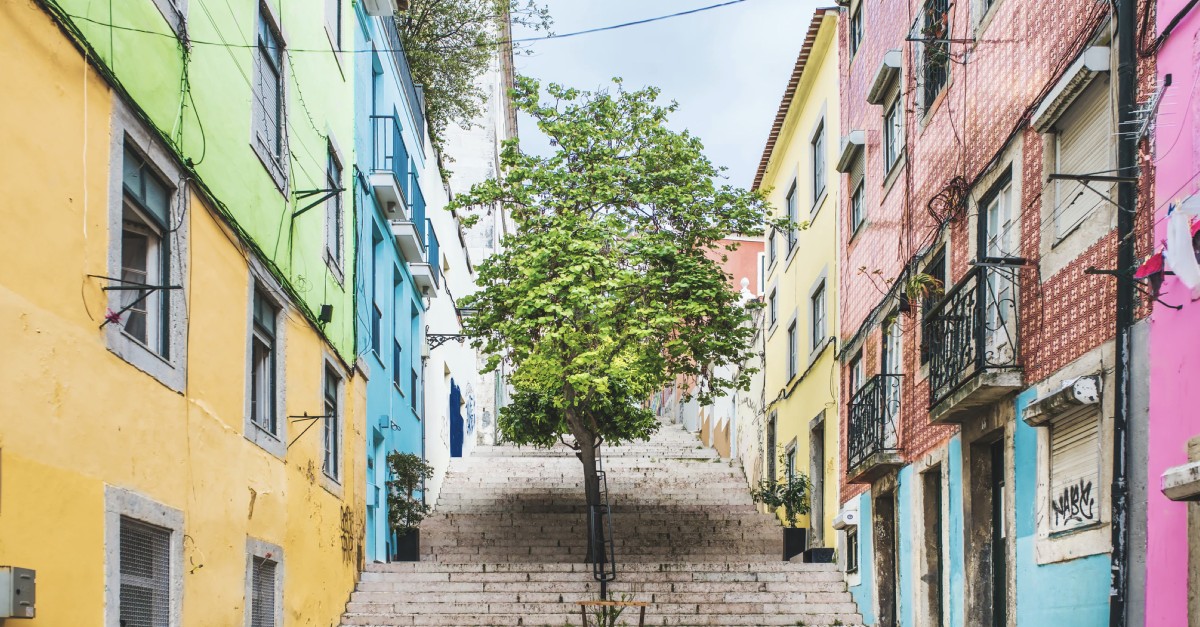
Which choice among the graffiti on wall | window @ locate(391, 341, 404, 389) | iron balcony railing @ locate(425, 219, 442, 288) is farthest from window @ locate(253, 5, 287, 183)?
iron balcony railing @ locate(425, 219, 442, 288)

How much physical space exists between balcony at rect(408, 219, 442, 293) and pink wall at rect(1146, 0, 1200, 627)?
14788 mm

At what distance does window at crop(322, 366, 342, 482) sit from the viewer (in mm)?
15094

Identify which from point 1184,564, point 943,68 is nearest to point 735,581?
point 943,68

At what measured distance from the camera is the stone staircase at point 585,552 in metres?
15.2

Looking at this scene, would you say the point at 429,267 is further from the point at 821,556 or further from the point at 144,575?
the point at 144,575

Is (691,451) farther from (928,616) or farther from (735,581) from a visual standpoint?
(928,616)

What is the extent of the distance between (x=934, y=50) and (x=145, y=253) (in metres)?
7.71

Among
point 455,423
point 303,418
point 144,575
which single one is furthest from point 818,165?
point 144,575

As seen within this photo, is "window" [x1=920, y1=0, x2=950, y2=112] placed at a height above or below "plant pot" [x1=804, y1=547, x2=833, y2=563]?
above

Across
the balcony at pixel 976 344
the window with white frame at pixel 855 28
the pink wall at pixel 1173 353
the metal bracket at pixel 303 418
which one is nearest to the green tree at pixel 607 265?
the window with white frame at pixel 855 28

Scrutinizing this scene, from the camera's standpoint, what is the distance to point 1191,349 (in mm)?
7344

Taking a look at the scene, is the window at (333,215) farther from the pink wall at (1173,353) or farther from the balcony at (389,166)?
the pink wall at (1173,353)

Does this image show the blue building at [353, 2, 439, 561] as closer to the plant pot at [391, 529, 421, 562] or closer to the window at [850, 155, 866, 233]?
the plant pot at [391, 529, 421, 562]

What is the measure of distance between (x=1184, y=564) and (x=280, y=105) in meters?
8.85
